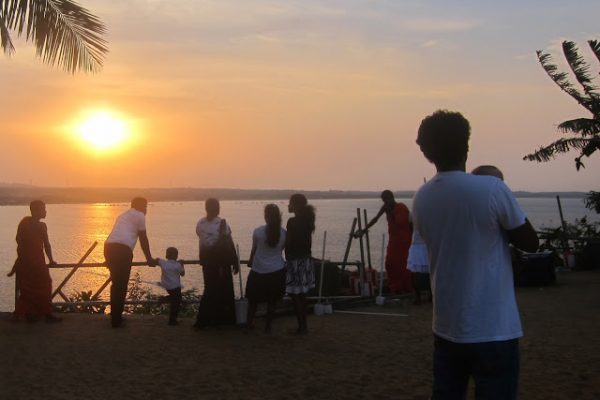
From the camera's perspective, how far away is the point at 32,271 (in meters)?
9.40

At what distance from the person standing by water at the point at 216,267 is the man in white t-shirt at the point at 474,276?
5838 millimetres

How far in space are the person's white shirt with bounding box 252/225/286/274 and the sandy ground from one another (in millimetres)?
784

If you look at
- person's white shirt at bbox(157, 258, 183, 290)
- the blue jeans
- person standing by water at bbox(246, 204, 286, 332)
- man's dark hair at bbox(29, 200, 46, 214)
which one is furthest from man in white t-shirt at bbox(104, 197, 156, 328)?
the blue jeans

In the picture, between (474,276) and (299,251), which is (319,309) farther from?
(474,276)

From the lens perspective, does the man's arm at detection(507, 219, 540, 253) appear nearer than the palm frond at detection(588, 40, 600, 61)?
Yes

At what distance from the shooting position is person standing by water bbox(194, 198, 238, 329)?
342 inches

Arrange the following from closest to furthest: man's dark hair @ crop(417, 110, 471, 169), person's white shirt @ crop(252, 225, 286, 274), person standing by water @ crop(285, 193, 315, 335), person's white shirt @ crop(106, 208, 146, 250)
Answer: man's dark hair @ crop(417, 110, 471, 169) < person standing by water @ crop(285, 193, 315, 335) < person's white shirt @ crop(252, 225, 286, 274) < person's white shirt @ crop(106, 208, 146, 250)

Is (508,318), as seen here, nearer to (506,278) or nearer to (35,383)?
(506,278)

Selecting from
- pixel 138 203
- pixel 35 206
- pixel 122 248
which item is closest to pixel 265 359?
pixel 122 248

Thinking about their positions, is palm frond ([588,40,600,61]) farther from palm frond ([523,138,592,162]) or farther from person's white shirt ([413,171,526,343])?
person's white shirt ([413,171,526,343])

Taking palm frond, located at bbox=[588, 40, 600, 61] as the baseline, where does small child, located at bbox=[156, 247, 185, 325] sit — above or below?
below

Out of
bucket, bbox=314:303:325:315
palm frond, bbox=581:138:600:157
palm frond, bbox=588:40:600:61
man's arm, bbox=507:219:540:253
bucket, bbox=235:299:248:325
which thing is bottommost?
bucket, bbox=314:303:325:315

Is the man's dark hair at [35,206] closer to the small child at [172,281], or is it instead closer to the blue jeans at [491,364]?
the small child at [172,281]

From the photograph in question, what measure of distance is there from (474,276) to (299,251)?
560 centimetres
